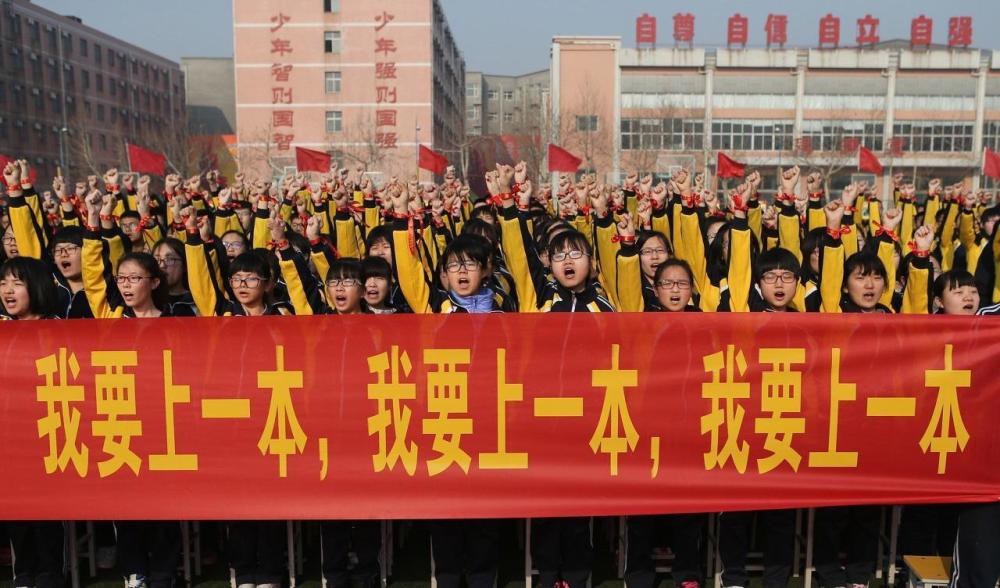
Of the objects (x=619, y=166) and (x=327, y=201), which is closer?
(x=327, y=201)

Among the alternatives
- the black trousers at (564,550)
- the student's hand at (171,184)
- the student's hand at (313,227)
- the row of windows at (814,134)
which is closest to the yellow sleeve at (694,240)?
the black trousers at (564,550)

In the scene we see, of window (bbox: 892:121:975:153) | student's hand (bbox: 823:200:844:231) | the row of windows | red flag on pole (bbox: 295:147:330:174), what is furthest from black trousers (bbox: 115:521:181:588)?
window (bbox: 892:121:975:153)

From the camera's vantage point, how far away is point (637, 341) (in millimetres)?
3443

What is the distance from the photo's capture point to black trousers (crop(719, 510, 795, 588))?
3674 mm

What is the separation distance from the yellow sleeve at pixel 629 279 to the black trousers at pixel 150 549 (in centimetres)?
270

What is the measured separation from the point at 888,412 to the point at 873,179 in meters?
47.0

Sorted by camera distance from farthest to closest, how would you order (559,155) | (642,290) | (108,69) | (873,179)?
(108,69), (873,179), (559,155), (642,290)

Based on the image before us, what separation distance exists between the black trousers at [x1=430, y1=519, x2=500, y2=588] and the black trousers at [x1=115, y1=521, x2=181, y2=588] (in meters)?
1.34

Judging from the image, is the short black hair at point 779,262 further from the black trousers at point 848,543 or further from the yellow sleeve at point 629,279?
the black trousers at point 848,543

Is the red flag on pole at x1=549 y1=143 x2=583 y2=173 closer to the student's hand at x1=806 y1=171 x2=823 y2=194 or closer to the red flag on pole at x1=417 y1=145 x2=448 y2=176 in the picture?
the red flag on pole at x1=417 y1=145 x2=448 y2=176

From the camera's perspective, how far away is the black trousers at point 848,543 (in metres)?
3.69

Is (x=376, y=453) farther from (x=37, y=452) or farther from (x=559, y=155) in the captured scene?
(x=559, y=155)

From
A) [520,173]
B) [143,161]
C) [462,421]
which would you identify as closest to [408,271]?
[520,173]

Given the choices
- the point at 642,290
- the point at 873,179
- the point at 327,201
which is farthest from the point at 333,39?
the point at 642,290
